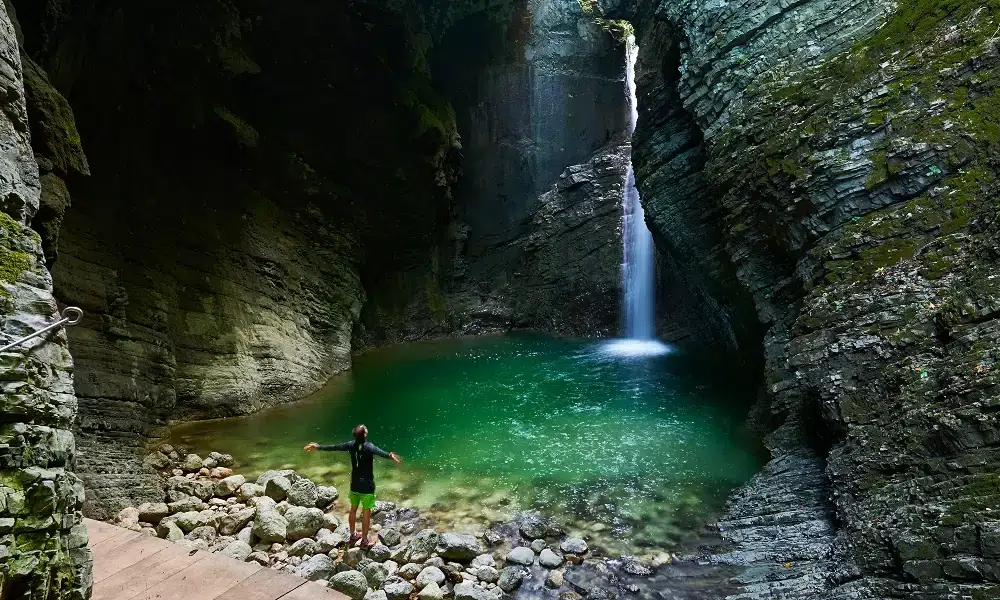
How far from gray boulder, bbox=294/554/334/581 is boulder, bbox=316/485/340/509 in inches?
87.9

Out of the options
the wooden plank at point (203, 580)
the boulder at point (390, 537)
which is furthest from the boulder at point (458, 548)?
the wooden plank at point (203, 580)

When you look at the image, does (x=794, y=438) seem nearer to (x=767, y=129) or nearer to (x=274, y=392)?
(x=767, y=129)

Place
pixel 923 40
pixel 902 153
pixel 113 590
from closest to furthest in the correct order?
pixel 113 590 → pixel 902 153 → pixel 923 40

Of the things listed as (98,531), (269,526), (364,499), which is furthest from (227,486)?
(98,531)

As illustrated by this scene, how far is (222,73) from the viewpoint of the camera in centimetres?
1575

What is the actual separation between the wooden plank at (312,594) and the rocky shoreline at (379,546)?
1688 mm

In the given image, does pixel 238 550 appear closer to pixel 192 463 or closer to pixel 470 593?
pixel 470 593

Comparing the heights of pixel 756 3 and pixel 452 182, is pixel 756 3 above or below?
above

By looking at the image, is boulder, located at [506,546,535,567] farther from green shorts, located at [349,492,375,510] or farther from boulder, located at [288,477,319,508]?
boulder, located at [288,477,319,508]

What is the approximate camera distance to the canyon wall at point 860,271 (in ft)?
20.7

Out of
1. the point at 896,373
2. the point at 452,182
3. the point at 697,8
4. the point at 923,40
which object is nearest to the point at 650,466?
the point at 896,373

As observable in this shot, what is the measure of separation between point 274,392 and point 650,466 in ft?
33.4

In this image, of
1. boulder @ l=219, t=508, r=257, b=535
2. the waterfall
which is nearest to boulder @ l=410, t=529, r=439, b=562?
boulder @ l=219, t=508, r=257, b=535

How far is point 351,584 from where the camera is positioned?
617 centimetres
